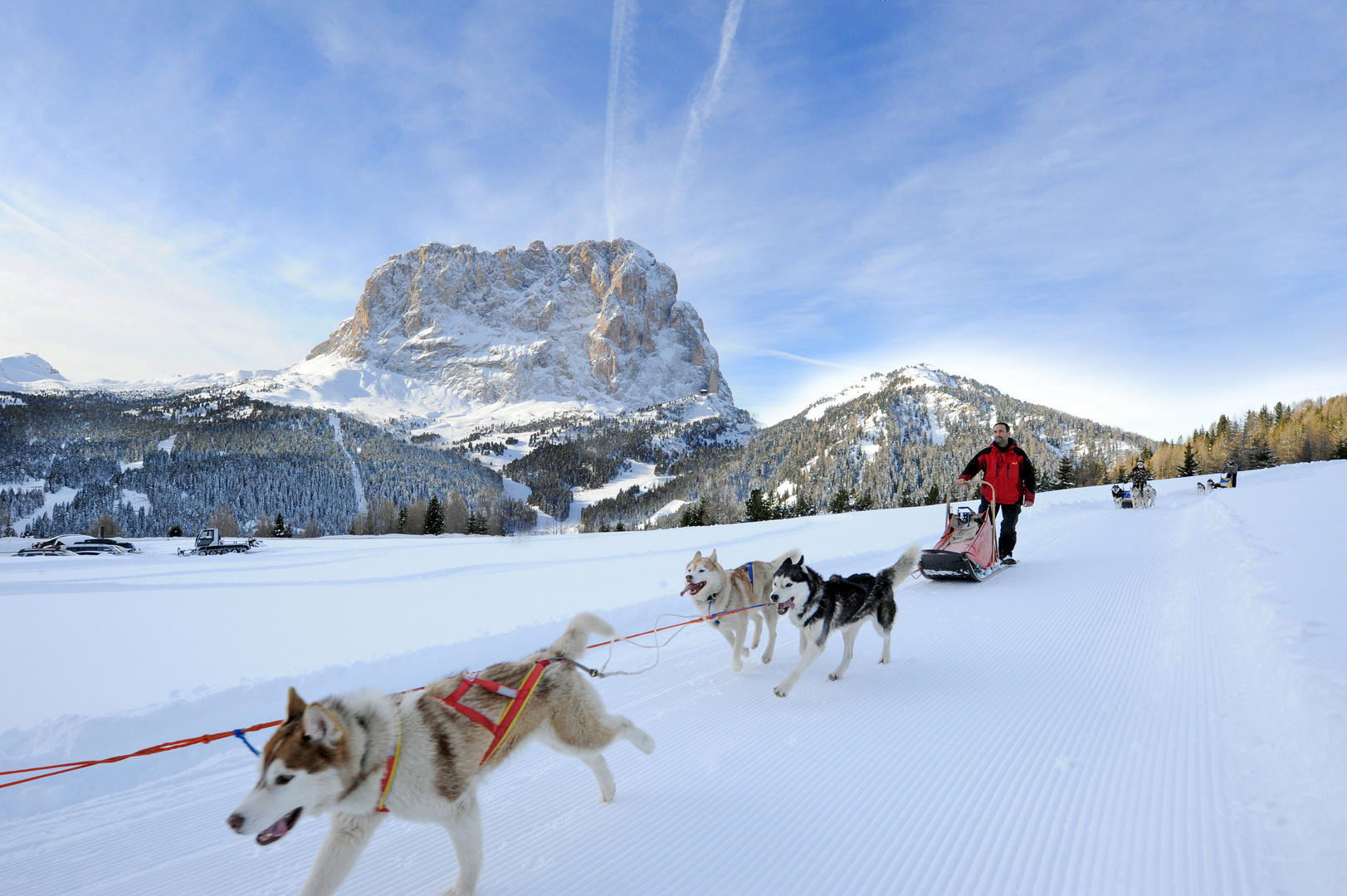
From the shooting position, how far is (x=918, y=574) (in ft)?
32.3

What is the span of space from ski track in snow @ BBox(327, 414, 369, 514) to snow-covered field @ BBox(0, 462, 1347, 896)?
11163cm

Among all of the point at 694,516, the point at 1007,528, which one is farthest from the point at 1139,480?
the point at 694,516

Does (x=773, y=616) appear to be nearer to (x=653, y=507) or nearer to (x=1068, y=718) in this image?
(x=1068, y=718)

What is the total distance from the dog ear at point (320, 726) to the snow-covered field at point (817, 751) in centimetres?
118

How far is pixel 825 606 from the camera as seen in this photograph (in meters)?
5.18

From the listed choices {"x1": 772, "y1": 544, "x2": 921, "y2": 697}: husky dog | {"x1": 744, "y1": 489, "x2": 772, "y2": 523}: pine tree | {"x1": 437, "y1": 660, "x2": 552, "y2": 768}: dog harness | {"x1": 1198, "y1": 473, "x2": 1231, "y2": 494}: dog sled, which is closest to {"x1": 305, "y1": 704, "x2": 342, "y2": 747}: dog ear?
{"x1": 437, "y1": 660, "x2": 552, "y2": 768}: dog harness

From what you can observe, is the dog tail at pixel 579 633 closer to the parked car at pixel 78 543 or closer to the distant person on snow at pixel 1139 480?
the distant person on snow at pixel 1139 480

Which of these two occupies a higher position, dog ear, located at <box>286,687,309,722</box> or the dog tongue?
dog ear, located at <box>286,687,309,722</box>

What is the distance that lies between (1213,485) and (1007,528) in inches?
1331

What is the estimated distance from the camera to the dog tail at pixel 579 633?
3297 millimetres

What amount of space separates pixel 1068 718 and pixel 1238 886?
1.81 m

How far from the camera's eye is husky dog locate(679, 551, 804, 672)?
5746 mm

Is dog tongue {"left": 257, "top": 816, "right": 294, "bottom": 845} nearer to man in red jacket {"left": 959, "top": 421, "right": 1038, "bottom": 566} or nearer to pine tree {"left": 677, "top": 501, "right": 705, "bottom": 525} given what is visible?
man in red jacket {"left": 959, "top": 421, "right": 1038, "bottom": 566}

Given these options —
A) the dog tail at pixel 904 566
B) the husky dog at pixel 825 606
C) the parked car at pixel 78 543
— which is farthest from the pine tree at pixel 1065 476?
the parked car at pixel 78 543
